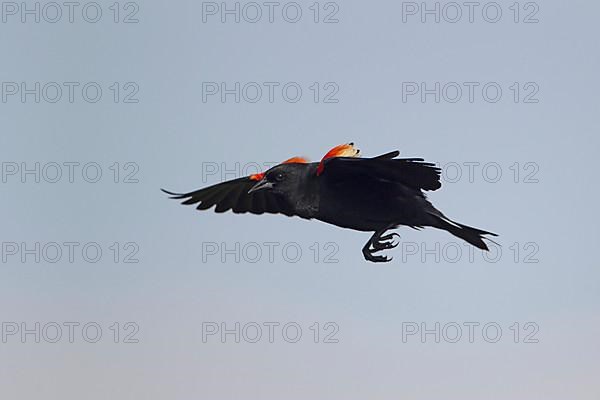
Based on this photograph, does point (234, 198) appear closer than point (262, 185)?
No

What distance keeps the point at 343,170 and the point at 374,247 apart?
957mm

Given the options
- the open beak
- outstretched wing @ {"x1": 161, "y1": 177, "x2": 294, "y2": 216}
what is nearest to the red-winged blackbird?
the open beak

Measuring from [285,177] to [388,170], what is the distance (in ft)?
4.02

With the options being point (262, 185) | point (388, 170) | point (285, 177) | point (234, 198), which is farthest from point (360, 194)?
point (234, 198)

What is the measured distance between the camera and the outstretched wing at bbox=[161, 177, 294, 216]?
1264cm

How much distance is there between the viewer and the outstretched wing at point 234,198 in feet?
41.5

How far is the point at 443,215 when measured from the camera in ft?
37.2

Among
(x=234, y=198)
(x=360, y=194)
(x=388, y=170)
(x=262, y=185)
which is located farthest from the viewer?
(x=234, y=198)

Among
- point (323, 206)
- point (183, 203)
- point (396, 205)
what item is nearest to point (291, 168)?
point (323, 206)

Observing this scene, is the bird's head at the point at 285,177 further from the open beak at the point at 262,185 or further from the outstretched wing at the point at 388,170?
the outstretched wing at the point at 388,170

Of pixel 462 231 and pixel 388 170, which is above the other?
pixel 388 170

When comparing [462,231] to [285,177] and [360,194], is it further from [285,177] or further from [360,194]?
[285,177]

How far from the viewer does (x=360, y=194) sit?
11.2 meters

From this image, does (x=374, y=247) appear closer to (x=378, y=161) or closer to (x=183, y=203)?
(x=378, y=161)
